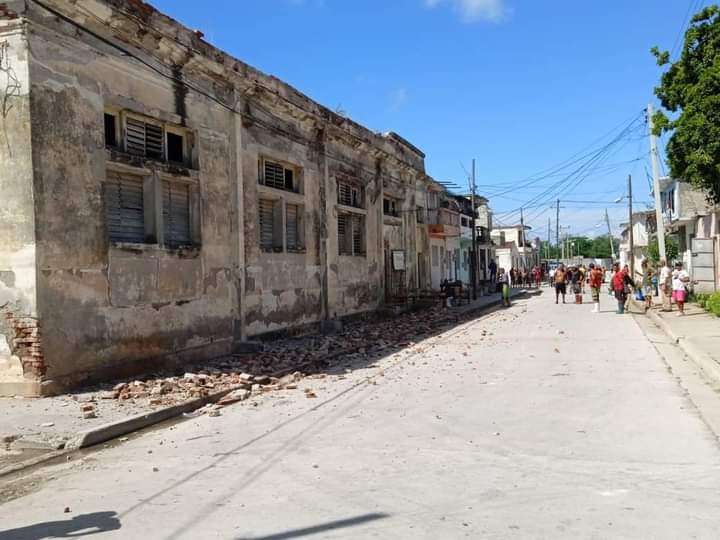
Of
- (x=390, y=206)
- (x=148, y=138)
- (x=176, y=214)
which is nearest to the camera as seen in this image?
(x=148, y=138)

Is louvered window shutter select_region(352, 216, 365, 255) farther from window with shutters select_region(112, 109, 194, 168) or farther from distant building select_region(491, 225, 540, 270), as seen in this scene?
distant building select_region(491, 225, 540, 270)

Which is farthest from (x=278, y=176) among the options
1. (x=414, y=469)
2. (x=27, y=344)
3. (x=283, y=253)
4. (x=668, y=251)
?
(x=668, y=251)

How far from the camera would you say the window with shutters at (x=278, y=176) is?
17.0m

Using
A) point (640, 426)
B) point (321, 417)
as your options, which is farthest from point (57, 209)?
point (640, 426)

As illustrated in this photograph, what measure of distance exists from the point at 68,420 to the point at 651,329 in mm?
16912

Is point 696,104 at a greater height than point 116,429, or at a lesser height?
greater

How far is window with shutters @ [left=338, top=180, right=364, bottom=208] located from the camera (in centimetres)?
2267

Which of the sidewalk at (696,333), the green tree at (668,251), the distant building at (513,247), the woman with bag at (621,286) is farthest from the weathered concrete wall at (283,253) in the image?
the distant building at (513,247)

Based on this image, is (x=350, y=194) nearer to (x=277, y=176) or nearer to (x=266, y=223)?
(x=277, y=176)

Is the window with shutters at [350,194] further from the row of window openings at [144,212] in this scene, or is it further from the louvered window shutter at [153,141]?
the louvered window shutter at [153,141]

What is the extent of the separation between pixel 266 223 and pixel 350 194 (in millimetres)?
6870

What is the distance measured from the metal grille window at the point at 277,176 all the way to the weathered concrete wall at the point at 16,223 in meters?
7.58

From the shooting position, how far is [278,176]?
18.0m

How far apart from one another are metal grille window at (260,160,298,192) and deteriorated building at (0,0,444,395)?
0.19 feet
